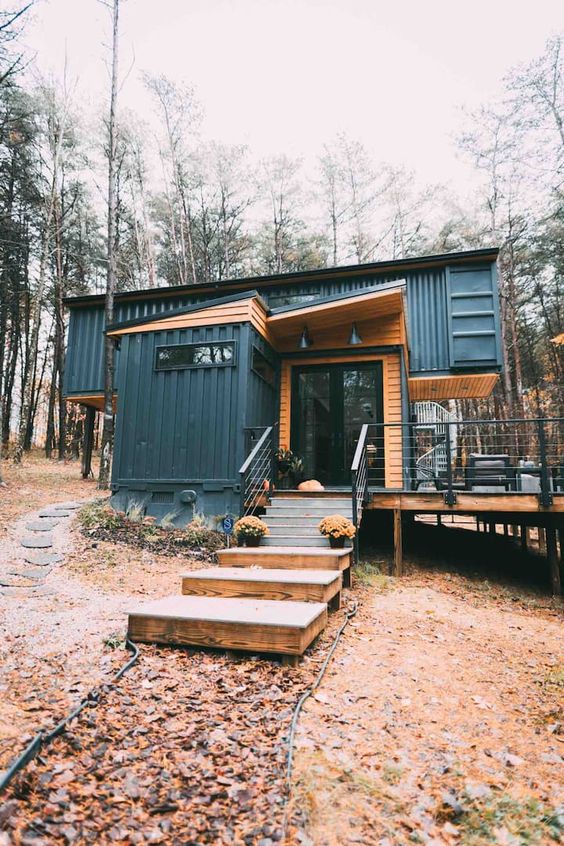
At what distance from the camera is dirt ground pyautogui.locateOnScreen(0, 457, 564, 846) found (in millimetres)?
1783

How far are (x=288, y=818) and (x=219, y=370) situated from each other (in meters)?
6.05

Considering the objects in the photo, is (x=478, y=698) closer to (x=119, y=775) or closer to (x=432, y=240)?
(x=119, y=775)

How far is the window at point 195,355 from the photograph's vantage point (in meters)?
7.34

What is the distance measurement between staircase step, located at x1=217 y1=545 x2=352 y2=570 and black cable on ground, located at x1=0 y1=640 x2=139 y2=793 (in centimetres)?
228

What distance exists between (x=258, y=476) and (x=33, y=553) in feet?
10.4

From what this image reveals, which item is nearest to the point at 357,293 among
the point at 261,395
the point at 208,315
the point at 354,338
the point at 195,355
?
the point at 354,338

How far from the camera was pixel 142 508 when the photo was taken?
7402mm

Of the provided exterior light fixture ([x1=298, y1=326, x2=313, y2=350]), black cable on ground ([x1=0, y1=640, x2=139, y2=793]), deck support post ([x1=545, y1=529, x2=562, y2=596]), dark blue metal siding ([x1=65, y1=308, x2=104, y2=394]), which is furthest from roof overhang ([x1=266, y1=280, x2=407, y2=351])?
black cable on ground ([x1=0, y1=640, x2=139, y2=793])

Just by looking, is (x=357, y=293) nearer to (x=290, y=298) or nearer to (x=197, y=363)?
(x=197, y=363)

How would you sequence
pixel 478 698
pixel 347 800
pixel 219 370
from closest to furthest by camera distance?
pixel 347 800
pixel 478 698
pixel 219 370

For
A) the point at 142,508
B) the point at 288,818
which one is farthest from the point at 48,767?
the point at 142,508

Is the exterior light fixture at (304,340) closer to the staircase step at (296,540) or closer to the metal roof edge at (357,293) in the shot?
the metal roof edge at (357,293)

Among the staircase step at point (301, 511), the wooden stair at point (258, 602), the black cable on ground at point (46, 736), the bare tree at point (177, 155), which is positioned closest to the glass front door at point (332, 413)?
the staircase step at point (301, 511)

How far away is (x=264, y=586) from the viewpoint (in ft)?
13.1
